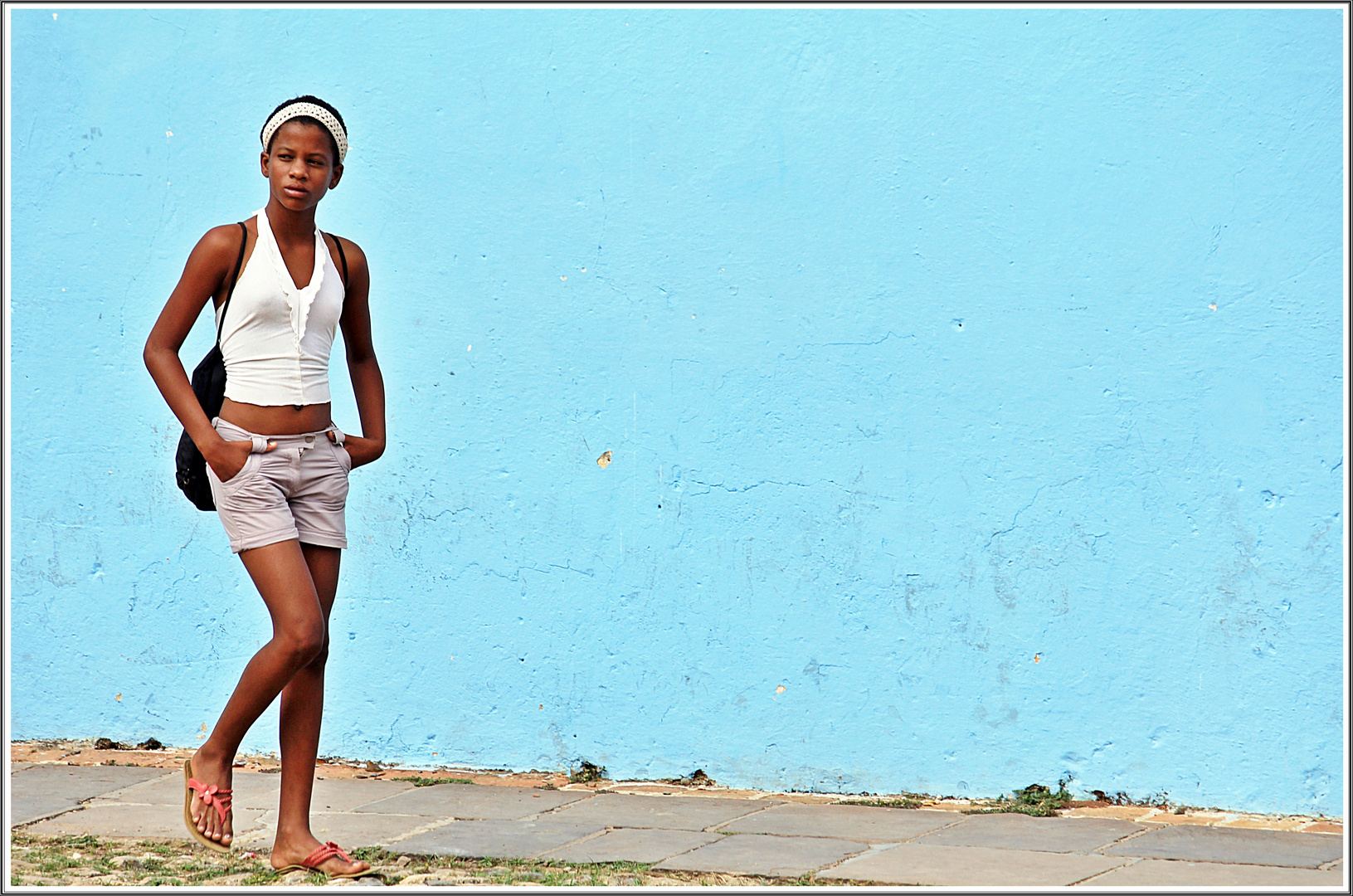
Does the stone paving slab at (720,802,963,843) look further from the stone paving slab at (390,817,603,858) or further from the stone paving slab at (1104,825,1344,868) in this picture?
the stone paving slab at (1104,825,1344,868)

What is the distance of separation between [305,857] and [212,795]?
0.25m

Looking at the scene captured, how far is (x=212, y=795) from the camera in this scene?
10.7ft

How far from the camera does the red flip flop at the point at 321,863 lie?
330 cm

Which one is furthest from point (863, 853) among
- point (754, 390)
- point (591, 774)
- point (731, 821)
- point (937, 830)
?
point (754, 390)

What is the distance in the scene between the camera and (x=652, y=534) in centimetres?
447

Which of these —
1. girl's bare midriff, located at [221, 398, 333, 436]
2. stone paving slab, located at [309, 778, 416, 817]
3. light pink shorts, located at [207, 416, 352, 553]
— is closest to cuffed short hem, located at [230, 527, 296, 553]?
light pink shorts, located at [207, 416, 352, 553]

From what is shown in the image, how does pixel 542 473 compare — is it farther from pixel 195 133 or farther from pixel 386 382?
pixel 195 133

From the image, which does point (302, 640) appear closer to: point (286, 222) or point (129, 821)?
point (286, 222)

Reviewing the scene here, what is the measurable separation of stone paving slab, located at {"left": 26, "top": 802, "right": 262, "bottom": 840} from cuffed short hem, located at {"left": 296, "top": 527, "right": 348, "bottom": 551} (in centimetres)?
95

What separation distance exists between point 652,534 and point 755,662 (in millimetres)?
495

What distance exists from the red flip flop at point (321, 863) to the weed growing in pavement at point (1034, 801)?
171cm

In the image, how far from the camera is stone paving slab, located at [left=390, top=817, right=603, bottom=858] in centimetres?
364

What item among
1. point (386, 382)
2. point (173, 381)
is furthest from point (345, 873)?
point (386, 382)

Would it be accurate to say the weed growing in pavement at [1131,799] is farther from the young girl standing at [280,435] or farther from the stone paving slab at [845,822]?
the young girl standing at [280,435]
